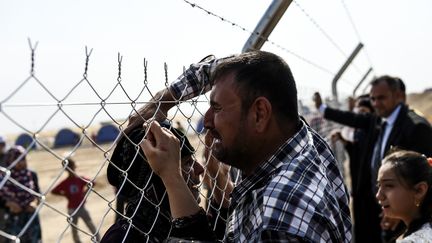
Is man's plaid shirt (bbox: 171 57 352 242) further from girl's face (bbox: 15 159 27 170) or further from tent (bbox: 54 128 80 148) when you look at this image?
tent (bbox: 54 128 80 148)

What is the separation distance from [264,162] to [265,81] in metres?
0.23

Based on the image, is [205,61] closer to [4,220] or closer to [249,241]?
[249,241]

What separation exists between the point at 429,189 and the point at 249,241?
1669mm

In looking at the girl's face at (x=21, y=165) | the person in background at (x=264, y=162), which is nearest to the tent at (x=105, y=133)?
the girl's face at (x=21, y=165)

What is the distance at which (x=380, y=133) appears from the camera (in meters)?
4.34

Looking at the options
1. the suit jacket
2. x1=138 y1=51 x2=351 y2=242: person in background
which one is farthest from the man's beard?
the suit jacket

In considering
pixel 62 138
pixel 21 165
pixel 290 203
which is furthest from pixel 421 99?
pixel 290 203

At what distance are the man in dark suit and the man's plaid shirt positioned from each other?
7.11 ft

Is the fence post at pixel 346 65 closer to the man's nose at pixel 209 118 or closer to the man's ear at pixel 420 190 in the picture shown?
the man's ear at pixel 420 190

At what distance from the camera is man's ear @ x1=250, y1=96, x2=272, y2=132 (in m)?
1.35

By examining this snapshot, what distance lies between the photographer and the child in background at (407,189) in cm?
244

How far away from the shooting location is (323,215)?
47.6 inches

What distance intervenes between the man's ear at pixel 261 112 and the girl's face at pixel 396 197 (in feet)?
4.71

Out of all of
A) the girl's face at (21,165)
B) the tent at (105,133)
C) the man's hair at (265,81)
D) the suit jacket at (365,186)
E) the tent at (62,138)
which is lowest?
the tent at (62,138)
